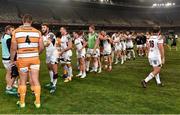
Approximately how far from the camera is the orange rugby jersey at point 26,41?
362 inches

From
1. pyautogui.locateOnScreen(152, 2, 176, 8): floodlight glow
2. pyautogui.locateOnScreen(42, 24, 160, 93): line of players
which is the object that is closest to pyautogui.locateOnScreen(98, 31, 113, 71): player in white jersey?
pyautogui.locateOnScreen(42, 24, 160, 93): line of players

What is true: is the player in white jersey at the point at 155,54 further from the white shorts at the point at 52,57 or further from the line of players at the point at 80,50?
the white shorts at the point at 52,57

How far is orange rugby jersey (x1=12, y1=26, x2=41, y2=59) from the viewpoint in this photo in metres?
9.19

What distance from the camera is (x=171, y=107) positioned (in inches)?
398

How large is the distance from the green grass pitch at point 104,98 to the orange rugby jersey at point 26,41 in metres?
1.67

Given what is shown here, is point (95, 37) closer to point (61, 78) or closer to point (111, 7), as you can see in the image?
point (61, 78)

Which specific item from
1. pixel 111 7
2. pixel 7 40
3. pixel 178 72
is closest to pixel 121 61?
pixel 178 72

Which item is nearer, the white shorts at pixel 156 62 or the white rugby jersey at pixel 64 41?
the white shorts at pixel 156 62

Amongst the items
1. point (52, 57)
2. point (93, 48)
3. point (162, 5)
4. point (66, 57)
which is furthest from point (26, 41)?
point (162, 5)

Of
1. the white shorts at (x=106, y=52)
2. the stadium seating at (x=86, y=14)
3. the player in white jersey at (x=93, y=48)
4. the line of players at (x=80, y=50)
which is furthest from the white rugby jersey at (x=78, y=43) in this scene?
the stadium seating at (x=86, y=14)

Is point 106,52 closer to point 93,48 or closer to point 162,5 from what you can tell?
point 93,48

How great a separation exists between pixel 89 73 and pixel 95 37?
1.97m

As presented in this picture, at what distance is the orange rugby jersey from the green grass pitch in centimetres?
167

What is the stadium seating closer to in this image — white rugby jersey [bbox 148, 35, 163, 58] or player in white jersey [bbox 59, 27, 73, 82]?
player in white jersey [bbox 59, 27, 73, 82]
